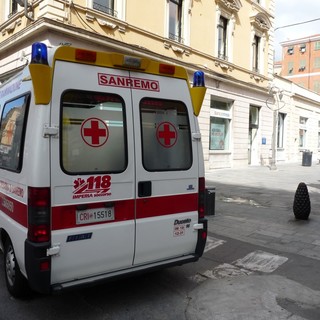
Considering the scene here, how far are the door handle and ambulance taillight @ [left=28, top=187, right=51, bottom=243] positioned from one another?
93 cm

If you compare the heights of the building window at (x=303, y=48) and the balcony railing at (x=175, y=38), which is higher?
the building window at (x=303, y=48)

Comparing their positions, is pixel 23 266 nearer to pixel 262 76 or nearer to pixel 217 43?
pixel 217 43

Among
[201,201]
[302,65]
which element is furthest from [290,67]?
[201,201]

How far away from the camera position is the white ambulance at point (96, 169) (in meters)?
3.12

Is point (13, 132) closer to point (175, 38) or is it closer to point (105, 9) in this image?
point (105, 9)

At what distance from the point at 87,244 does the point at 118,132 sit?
1106 millimetres

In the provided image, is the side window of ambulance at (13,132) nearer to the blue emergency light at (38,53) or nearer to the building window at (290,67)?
the blue emergency light at (38,53)

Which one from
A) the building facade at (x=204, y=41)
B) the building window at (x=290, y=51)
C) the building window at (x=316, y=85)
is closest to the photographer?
the building facade at (x=204, y=41)

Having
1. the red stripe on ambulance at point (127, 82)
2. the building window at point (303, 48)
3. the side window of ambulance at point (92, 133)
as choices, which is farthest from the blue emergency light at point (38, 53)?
the building window at point (303, 48)

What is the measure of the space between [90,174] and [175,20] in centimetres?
1515

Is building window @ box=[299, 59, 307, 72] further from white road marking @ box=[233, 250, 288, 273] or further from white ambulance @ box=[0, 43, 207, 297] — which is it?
white ambulance @ box=[0, 43, 207, 297]

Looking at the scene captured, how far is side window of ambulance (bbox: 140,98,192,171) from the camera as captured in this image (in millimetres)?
3738

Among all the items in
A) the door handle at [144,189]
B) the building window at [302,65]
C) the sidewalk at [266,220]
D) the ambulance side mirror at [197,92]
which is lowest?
the sidewalk at [266,220]

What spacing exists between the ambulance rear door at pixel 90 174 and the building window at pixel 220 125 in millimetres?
15743
